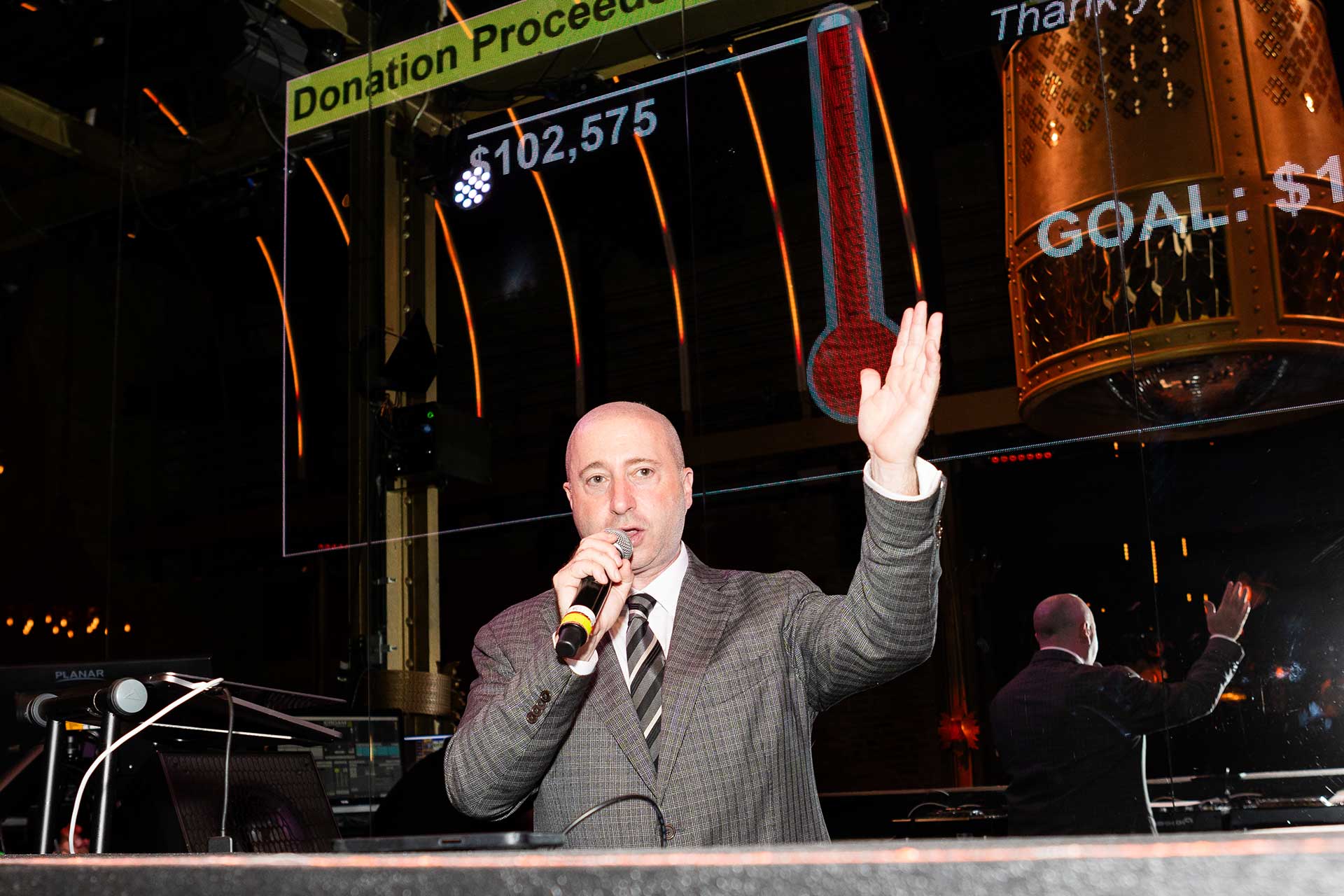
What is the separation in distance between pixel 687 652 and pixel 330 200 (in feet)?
10.3

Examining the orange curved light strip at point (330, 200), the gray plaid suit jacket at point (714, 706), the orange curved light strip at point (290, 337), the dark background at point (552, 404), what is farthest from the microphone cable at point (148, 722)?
the orange curved light strip at point (330, 200)

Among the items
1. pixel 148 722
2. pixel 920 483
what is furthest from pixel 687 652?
pixel 148 722

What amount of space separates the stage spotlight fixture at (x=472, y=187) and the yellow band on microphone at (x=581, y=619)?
9.51ft

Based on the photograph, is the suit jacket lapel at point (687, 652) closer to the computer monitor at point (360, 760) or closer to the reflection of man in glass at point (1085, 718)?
the reflection of man in glass at point (1085, 718)

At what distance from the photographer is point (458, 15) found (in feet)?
13.9

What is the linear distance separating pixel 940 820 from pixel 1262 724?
764 millimetres

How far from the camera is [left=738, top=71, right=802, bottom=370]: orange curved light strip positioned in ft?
11.2

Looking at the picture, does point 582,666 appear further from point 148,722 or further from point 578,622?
point 148,722

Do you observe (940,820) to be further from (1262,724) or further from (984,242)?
(984,242)

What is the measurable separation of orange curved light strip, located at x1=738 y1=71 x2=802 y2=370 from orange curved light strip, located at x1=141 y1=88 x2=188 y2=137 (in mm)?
2670

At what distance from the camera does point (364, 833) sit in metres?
3.70

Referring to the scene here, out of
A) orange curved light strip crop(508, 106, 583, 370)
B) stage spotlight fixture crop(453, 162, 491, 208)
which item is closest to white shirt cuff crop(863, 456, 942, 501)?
orange curved light strip crop(508, 106, 583, 370)

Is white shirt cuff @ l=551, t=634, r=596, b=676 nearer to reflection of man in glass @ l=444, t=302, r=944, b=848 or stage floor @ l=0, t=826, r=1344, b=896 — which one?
reflection of man in glass @ l=444, t=302, r=944, b=848

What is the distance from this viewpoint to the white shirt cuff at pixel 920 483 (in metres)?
1.64
